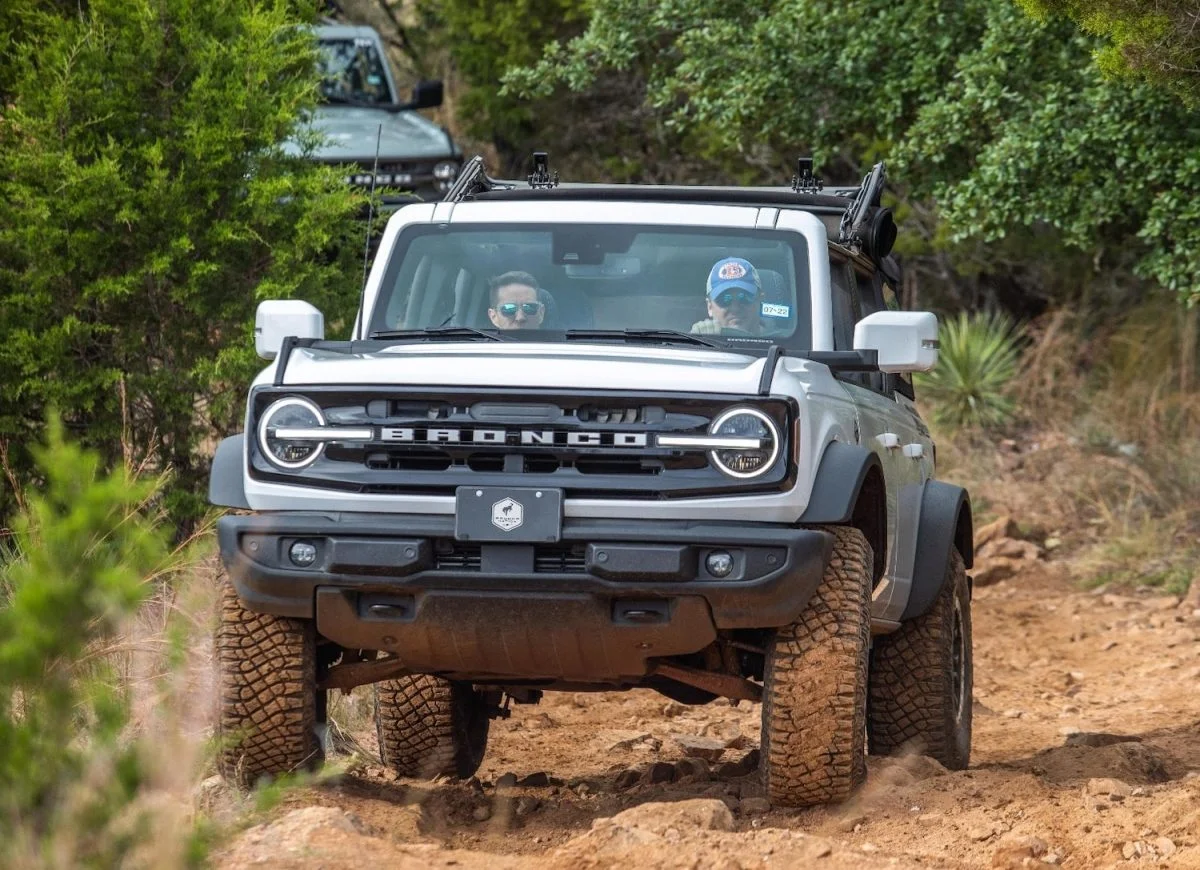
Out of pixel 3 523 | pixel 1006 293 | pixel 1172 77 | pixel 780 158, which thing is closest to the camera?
pixel 1172 77

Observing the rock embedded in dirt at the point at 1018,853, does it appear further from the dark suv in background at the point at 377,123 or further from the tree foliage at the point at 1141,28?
the dark suv in background at the point at 377,123

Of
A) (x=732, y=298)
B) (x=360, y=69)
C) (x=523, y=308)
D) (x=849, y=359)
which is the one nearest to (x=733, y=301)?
(x=732, y=298)

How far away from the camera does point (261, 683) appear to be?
17.8ft

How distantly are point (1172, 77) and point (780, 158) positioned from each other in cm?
A: 901

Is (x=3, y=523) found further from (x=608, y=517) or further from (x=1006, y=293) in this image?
(x=1006, y=293)

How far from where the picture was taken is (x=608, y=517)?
508cm

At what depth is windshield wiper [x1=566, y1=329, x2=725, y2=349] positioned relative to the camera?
19.2 feet

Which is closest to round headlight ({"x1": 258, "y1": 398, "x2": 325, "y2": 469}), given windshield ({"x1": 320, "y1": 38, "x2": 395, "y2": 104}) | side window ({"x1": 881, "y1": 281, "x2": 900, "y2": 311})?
side window ({"x1": 881, "y1": 281, "x2": 900, "y2": 311})

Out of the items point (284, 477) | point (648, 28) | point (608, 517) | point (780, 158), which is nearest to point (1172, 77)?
point (608, 517)

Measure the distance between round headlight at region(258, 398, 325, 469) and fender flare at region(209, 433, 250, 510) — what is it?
11 centimetres

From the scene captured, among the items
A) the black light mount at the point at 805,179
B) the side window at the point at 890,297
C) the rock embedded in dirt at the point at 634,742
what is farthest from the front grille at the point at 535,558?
the side window at the point at 890,297

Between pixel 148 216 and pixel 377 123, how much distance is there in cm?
563

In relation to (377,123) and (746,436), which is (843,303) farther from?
(377,123)

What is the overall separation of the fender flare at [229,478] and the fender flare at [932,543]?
8.18 ft
